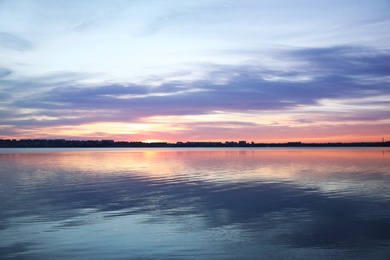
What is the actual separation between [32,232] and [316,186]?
2019cm

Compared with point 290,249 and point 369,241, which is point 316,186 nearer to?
point 369,241

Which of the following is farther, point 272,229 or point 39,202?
point 39,202

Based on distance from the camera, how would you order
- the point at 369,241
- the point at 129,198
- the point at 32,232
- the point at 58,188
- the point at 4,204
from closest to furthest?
the point at 369,241 < the point at 32,232 < the point at 4,204 < the point at 129,198 < the point at 58,188

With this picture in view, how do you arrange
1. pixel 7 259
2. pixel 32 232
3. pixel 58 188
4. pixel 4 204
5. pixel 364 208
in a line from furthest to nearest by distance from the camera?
pixel 58 188, pixel 4 204, pixel 364 208, pixel 32 232, pixel 7 259

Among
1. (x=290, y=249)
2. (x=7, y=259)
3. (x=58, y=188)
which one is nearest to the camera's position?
(x=7, y=259)

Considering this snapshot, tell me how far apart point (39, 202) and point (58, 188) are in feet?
20.4

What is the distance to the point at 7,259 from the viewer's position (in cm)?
1095

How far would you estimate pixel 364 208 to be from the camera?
18.7 m

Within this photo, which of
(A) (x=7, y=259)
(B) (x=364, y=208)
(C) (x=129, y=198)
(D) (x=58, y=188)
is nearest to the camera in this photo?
(A) (x=7, y=259)

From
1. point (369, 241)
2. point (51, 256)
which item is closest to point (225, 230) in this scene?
point (369, 241)

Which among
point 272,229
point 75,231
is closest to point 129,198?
point 75,231

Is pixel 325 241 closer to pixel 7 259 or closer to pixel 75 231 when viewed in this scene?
pixel 75 231

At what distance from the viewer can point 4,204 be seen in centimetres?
2008

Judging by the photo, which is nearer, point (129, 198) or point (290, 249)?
point (290, 249)
